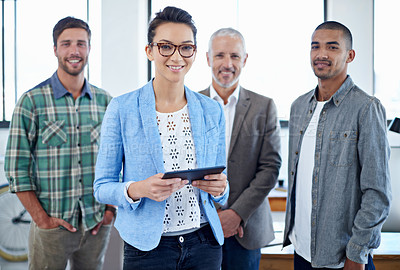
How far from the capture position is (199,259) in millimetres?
994

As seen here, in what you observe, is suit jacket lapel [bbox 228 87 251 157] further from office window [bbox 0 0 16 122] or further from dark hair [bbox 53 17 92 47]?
office window [bbox 0 0 16 122]

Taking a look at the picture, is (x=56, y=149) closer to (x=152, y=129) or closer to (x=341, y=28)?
(x=152, y=129)

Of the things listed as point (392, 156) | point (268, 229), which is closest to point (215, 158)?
point (268, 229)

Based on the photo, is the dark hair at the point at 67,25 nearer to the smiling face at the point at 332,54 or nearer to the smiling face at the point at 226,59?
the smiling face at the point at 226,59

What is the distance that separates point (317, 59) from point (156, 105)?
0.65m

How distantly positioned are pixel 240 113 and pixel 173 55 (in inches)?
21.5

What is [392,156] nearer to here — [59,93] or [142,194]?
[142,194]

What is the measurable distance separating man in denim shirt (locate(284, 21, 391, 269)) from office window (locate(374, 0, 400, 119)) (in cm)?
50

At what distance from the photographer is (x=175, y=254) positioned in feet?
3.17

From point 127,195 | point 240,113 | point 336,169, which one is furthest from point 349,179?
point 127,195

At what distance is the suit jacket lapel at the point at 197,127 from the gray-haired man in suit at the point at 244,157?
1.37 feet

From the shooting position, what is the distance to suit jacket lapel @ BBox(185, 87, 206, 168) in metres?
0.99

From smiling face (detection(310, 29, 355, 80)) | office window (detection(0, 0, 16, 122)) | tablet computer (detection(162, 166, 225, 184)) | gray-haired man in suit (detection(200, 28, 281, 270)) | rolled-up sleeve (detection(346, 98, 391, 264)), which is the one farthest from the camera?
office window (detection(0, 0, 16, 122))

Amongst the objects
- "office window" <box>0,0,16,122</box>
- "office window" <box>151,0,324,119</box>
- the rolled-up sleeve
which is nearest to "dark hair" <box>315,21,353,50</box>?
the rolled-up sleeve
